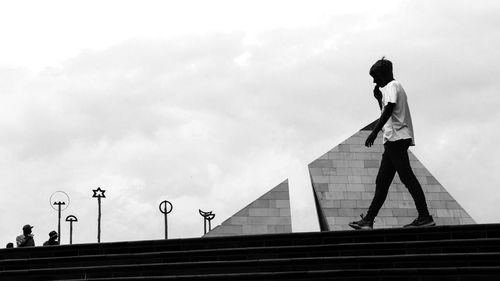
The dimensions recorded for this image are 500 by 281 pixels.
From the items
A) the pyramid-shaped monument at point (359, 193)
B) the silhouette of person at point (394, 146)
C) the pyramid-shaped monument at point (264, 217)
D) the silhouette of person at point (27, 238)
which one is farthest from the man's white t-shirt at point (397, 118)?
the pyramid-shaped monument at point (264, 217)

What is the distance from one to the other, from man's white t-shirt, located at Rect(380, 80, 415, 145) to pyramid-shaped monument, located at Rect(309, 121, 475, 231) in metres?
8.81

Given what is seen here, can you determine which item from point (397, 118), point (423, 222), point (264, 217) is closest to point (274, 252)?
point (423, 222)

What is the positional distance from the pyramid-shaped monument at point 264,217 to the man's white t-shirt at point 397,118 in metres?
9.57

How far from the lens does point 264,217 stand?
1908cm

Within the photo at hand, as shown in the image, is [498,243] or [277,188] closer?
[498,243]

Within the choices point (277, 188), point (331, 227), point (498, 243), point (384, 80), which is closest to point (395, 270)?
point (498, 243)

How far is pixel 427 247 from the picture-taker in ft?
28.1

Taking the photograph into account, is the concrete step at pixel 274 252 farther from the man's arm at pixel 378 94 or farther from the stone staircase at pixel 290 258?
the man's arm at pixel 378 94

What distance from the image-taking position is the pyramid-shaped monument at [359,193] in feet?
60.2

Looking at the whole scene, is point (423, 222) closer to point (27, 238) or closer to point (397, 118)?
point (397, 118)

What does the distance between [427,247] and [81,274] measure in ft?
12.6

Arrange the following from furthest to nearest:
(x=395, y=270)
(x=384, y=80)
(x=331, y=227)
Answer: (x=331, y=227)
(x=384, y=80)
(x=395, y=270)

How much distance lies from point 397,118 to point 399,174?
0.67 metres

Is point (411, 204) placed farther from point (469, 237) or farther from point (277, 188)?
point (469, 237)
